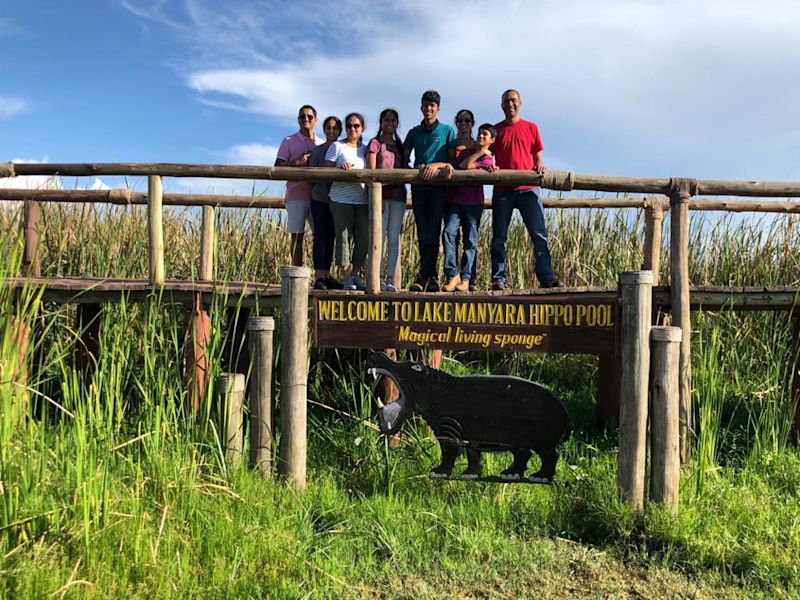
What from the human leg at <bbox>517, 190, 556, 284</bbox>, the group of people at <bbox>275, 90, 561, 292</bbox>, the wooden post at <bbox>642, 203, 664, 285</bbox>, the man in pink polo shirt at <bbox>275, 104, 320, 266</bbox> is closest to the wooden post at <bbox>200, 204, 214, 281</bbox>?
the man in pink polo shirt at <bbox>275, 104, 320, 266</bbox>

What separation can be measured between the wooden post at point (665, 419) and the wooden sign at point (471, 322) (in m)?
0.27

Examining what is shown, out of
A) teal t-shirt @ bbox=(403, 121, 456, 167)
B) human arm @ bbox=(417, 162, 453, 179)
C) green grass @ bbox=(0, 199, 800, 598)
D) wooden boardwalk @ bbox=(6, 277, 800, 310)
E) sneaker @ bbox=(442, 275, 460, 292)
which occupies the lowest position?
green grass @ bbox=(0, 199, 800, 598)

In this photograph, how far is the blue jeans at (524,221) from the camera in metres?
5.20

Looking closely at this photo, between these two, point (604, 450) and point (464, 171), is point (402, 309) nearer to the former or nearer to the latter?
point (464, 171)

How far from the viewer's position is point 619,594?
3096 millimetres

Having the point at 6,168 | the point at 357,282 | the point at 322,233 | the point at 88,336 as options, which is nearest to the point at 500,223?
the point at 357,282

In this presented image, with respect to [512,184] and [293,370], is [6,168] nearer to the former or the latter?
[293,370]

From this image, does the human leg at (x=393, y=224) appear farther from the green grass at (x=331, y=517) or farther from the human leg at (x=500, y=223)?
the green grass at (x=331, y=517)

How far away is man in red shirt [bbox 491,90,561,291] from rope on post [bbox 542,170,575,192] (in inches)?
33.6

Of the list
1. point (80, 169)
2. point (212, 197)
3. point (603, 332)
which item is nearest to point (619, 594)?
point (603, 332)

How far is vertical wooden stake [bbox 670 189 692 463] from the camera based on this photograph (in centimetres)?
422

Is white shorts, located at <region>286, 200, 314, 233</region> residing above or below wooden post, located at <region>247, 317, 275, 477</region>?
above

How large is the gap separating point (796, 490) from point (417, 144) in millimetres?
3465

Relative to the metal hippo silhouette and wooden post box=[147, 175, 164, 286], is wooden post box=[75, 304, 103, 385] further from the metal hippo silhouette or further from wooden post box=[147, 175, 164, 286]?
the metal hippo silhouette
